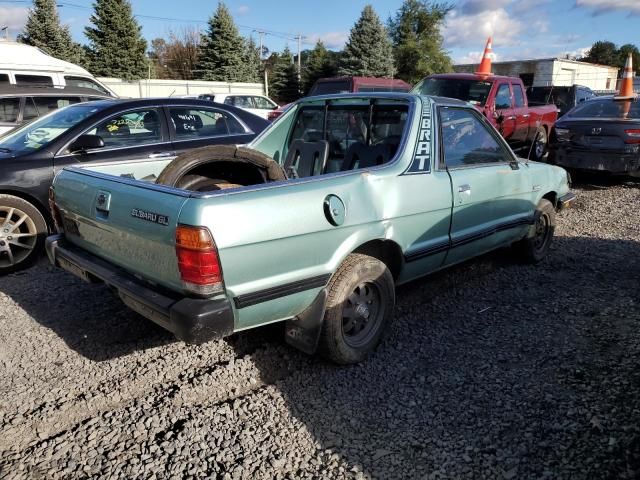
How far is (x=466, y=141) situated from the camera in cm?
402

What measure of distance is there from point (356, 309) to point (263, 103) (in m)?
17.0

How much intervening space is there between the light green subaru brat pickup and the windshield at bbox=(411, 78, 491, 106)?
18.4ft

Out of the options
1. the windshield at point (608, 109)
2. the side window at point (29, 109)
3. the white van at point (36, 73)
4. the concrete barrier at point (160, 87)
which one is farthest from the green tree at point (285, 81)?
the side window at point (29, 109)

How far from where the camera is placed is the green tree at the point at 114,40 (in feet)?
115

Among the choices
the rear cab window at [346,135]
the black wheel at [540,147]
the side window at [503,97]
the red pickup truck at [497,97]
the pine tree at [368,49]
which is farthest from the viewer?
the pine tree at [368,49]

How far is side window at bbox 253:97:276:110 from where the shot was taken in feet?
60.9

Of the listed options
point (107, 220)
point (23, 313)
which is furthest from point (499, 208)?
point (23, 313)

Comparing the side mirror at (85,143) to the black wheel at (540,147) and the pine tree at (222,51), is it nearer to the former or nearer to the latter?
the black wheel at (540,147)

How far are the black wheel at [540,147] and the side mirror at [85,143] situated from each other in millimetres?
9396

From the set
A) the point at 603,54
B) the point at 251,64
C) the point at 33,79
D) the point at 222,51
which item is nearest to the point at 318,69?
the point at 251,64

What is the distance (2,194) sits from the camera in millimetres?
4582

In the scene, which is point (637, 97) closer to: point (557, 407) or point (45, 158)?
point (557, 407)

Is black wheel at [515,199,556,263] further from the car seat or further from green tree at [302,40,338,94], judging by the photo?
green tree at [302,40,338,94]

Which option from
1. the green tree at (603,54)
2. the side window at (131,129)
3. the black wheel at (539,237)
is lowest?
the black wheel at (539,237)
